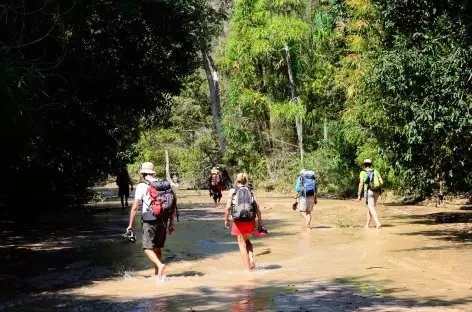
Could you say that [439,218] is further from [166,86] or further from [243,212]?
[243,212]

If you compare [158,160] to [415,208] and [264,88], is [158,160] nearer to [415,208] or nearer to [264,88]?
[264,88]

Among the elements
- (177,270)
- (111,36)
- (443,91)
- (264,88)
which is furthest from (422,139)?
(264,88)

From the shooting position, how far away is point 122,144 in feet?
92.4

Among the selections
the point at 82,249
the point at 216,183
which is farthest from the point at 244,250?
the point at 216,183

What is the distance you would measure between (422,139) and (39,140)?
30.6 ft

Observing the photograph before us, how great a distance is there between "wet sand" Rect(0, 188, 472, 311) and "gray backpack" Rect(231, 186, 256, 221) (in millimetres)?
1037

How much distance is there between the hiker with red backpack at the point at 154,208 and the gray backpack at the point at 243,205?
3.99 ft

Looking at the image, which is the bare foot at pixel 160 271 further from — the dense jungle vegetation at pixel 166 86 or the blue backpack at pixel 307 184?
the blue backpack at pixel 307 184

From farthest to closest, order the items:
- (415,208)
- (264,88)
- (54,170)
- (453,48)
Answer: (264,88), (415,208), (54,170), (453,48)

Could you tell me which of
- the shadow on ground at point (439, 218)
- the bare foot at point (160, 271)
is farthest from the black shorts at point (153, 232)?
the shadow on ground at point (439, 218)

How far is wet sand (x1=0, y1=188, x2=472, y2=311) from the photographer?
9.23m

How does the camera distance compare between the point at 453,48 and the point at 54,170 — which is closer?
the point at 453,48

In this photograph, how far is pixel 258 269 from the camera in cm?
1237

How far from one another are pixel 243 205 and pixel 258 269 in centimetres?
145
